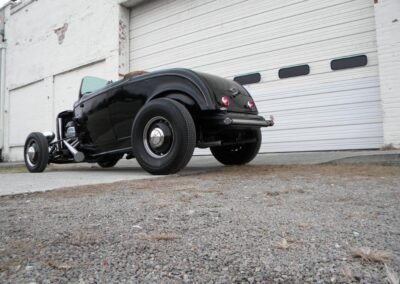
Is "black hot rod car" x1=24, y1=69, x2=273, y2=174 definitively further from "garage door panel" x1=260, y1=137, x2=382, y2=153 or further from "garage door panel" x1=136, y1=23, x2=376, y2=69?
"garage door panel" x1=136, y1=23, x2=376, y2=69

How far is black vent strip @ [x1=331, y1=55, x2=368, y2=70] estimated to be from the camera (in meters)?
5.51

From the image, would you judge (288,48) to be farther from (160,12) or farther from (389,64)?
(160,12)

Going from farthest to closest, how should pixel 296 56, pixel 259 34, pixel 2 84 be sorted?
pixel 2 84
pixel 259 34
pixel 296 56


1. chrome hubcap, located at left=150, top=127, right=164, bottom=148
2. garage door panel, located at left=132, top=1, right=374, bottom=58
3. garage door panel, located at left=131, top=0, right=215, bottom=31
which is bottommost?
chrome hubcap, located at left=150, top=127, right=164, bottom=148

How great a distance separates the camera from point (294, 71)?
246 inches

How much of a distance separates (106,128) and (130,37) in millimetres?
5961

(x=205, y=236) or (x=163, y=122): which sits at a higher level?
(x=163, y=122)

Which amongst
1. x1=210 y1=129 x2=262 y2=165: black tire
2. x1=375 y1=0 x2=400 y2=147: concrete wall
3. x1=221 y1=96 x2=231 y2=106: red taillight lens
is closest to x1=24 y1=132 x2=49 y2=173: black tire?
x1=210 y1=129 x2=262 y2=165: black tire

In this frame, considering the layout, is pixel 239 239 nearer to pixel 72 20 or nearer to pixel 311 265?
pixel 311 265

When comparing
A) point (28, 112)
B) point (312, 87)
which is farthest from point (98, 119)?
point (28, 112)

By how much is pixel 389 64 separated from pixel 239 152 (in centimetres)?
292

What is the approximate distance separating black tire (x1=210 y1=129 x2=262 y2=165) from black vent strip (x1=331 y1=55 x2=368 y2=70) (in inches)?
103

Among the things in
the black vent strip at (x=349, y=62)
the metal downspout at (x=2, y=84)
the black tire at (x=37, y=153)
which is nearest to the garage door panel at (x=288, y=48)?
the black vent strip at (x=349, y=62)

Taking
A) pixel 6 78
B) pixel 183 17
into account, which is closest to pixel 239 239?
pixel 183 17
